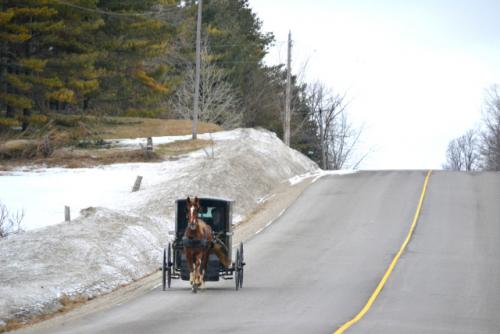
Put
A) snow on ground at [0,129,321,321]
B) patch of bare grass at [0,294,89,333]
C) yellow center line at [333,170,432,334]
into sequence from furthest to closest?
snow on ground at [0,129,321,321] < patch of bare grass at [0,294,89,333] < yellow center line at [333,170,432,334]

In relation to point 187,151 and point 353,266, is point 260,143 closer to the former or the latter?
point 187,151

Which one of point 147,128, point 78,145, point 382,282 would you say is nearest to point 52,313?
point 382,282

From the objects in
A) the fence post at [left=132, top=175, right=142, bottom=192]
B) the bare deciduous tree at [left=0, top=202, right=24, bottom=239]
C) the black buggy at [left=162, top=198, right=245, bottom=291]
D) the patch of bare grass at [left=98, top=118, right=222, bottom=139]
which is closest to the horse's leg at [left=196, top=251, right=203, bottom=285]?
the black buggy at [left=162, top=198, right=245, bottom=291]

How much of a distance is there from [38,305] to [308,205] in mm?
22573

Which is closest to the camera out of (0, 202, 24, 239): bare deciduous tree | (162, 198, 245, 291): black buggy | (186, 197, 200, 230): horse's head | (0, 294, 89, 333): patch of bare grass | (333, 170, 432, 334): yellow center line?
(333, 170, 432, 334): yellow center line

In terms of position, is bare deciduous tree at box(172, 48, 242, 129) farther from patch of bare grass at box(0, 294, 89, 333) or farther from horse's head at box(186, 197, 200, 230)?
horse's head at box(186, 197, 200, 230)

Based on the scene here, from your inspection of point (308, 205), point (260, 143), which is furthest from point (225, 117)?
point (308, 205)

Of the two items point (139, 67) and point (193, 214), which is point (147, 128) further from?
point (193, 214)

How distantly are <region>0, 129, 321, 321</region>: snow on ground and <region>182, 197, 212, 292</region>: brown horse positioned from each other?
111 inches

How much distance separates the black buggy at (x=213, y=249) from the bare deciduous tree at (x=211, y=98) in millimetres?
56449

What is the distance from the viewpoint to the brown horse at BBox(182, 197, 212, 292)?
63.8 ft

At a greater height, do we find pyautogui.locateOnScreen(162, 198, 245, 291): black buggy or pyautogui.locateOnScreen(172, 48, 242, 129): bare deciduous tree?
pyautogui.locateOnScreen(172, 48, 242, 129): bare deciduous tree

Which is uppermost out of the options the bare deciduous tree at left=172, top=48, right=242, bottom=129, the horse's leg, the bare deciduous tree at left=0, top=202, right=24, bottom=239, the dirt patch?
the bare deciduous tree at left=172, top=48, right=242, bottom=129

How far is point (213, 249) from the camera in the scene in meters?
20.7
